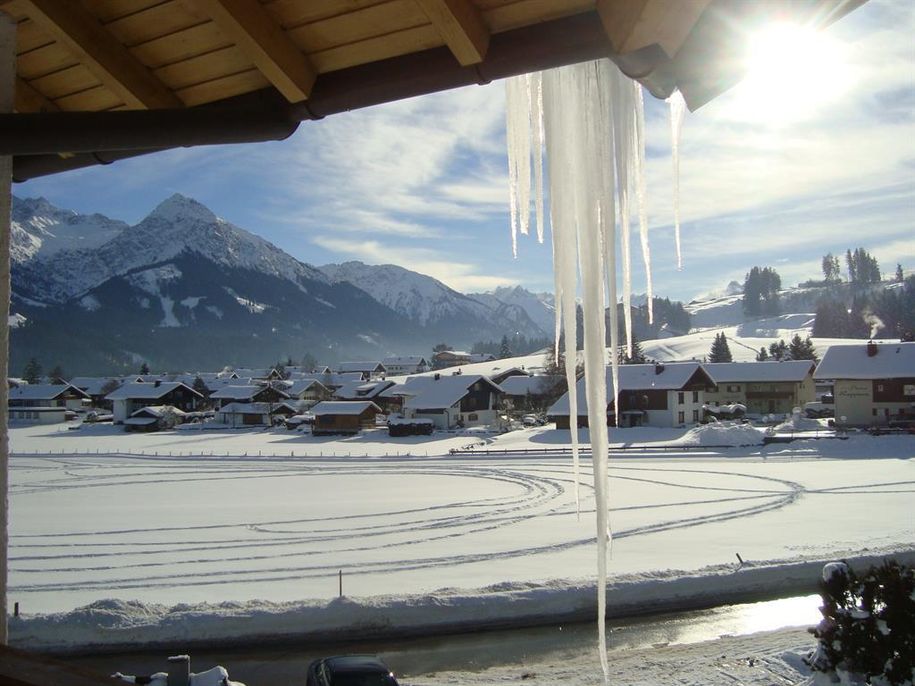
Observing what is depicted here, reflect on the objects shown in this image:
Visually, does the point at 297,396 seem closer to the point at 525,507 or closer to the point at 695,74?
the point at 525,507

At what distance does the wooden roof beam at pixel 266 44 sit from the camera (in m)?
2.38

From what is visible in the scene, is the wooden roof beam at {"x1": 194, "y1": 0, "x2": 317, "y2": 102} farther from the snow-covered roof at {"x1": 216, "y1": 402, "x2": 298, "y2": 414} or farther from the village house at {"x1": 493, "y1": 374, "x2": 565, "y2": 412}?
the snow-covered roof at {"x1": 216, "y1": 402, "x2": 298, "y2": 414}

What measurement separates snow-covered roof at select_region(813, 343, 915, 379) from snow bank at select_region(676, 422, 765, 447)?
33.9 feet

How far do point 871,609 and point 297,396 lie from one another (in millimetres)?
81353

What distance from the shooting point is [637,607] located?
1248 centimetres

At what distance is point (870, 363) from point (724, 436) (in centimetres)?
1610

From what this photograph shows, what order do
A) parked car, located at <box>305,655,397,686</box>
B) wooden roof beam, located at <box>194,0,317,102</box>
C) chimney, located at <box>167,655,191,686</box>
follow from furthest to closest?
1. parked car, located at <box>305,655,397,686</box>
2. chimney, located at <box>167,655,191,686</box>
3. wooden roof beam, located at <box>194,0,317,102</box>

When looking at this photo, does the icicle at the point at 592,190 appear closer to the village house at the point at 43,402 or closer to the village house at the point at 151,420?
the village house at the point at 151,420

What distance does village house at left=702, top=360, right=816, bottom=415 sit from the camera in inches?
2386

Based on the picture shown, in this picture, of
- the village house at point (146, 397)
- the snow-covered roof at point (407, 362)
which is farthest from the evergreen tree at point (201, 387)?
the snow-covered roof at point (407, 362)

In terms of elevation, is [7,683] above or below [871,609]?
above

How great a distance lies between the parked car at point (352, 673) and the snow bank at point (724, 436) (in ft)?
119

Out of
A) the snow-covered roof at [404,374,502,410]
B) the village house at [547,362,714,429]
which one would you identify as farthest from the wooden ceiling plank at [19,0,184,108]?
the snow-covered roof at [404,374,502,410]

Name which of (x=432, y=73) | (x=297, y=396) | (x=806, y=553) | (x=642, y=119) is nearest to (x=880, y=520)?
(x=806, y=553)
